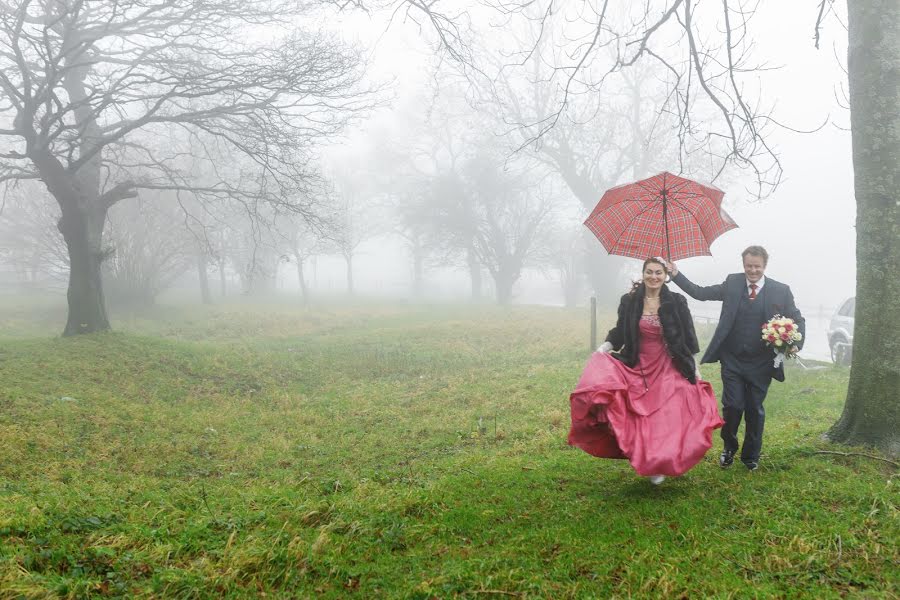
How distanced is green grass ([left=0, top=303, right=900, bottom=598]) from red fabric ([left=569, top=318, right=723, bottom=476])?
0.42m

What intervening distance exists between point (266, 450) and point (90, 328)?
27.2ft

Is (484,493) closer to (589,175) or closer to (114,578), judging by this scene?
(114,578)

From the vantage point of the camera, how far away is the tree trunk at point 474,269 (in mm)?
35228

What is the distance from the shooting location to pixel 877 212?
491 centimetres

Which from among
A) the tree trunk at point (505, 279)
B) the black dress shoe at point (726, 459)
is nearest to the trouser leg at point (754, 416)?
the black dress shoe at point (726, 459)

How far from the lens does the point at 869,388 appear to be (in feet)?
16.5

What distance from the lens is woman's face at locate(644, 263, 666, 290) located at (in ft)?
16.4

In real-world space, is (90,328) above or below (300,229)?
below


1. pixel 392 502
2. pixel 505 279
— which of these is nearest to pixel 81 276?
pixel 392 502

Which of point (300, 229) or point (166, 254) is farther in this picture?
point (300, 229)

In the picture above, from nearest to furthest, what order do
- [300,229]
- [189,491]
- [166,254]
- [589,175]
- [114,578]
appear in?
[114,578]
[189,491]
[166,254]
[589,175]
[300,229]

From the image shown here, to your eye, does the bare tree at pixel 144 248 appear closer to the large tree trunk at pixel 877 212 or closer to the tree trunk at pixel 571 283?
the large tree trunk at pixel 877 212

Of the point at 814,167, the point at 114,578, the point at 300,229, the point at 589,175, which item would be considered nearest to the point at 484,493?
the point at 114,578

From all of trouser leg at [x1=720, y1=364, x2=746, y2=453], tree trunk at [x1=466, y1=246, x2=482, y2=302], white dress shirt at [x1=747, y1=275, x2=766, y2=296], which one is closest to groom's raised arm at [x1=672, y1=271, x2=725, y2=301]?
white dress shirt at [x1=747, y1=275, x2=766, y2=296]
